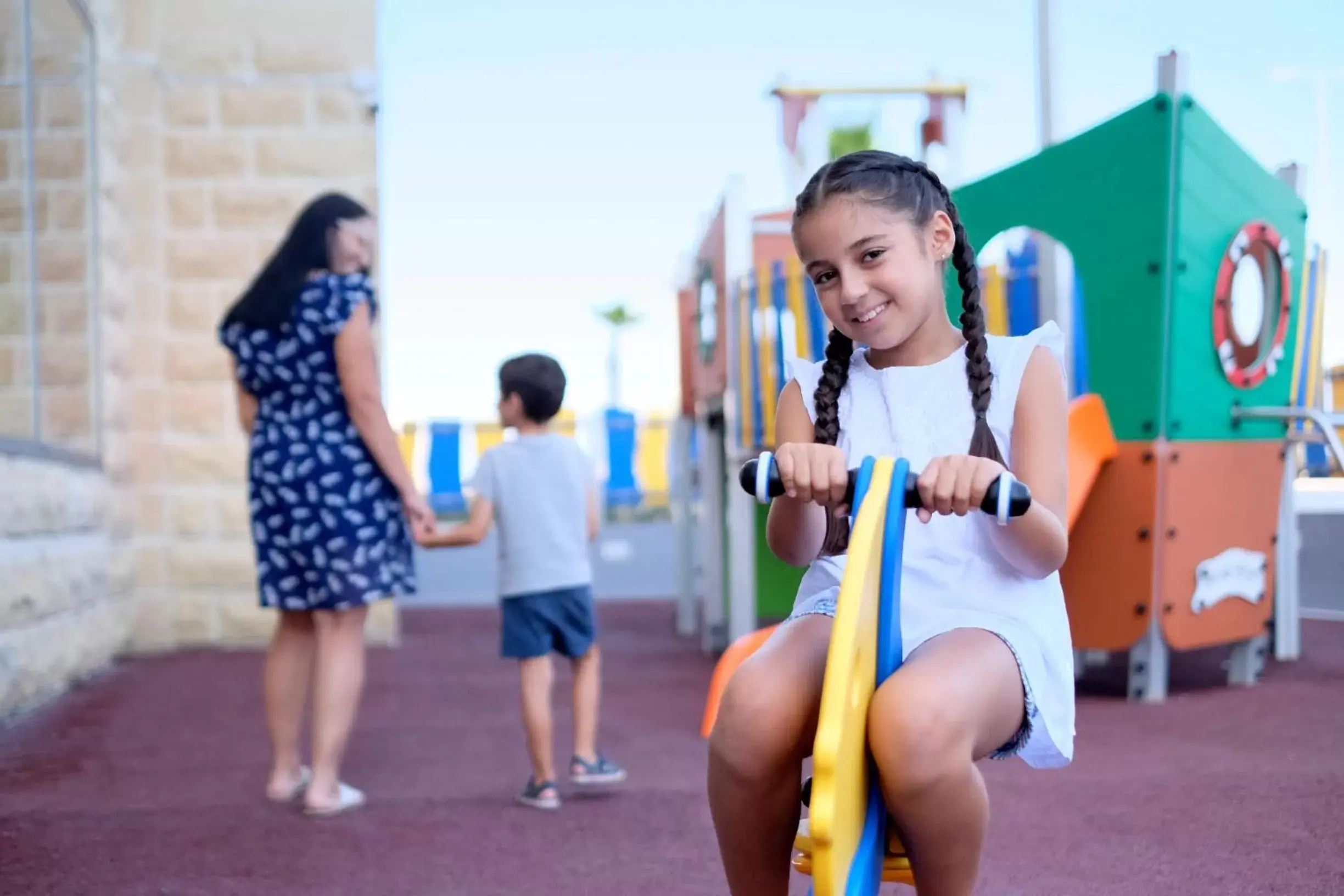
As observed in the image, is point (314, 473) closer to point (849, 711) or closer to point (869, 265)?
point (869, 265)

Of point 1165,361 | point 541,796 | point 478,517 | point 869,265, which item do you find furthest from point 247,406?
point 1165,361

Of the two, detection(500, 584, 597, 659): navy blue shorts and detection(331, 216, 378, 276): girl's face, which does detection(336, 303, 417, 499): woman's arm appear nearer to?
detection(331, 216, 378, 276): girl's face

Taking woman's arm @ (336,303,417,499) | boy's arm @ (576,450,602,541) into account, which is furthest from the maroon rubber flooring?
woman's arm @ (336,303,417,499)

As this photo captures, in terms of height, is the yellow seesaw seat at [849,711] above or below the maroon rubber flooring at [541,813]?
above

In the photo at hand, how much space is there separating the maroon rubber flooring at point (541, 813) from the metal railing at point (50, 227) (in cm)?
122

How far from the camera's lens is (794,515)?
6.34 feet

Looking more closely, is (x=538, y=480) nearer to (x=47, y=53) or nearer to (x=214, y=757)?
(x=214, y=757)

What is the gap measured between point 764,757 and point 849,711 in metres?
0.22

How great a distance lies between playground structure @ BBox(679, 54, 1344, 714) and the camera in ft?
15.7

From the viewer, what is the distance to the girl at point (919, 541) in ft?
5.26

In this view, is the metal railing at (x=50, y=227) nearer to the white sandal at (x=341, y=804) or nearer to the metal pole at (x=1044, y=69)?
the white sandal at (x=341, y=804)

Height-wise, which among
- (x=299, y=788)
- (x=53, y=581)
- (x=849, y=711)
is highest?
(x=849, y=711)

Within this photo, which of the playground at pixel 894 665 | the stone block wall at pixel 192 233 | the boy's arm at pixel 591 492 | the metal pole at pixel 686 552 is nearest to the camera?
the playground at pixel 894 665

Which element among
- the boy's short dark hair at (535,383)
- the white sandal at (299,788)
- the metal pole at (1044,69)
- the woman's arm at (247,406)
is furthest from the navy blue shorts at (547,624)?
the metal pole at (1044,69)
